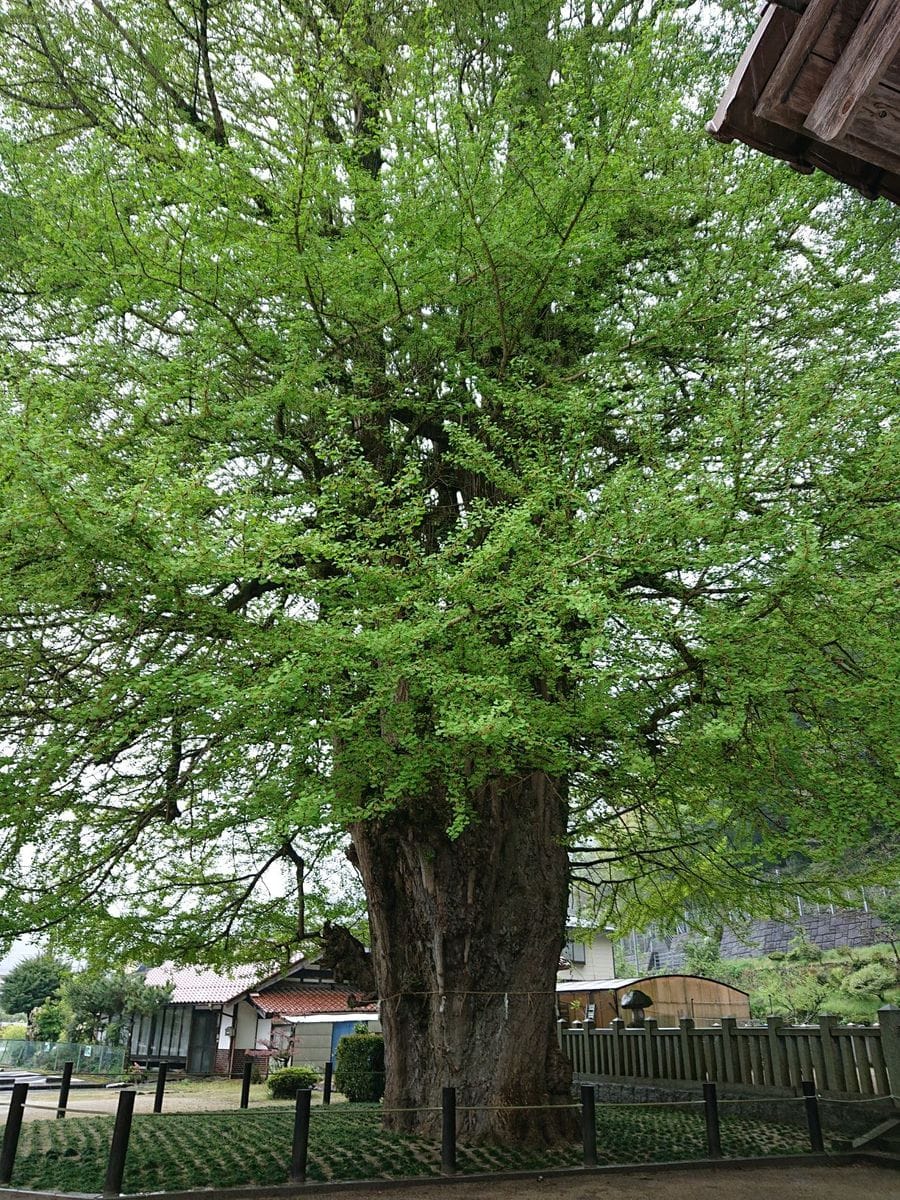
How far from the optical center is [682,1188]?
7.35 m

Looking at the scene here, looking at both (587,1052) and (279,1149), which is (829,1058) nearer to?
(587,1052)

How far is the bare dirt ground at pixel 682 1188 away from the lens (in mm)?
6949

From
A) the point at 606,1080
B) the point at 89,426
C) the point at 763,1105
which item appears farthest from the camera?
the point at 606,1080

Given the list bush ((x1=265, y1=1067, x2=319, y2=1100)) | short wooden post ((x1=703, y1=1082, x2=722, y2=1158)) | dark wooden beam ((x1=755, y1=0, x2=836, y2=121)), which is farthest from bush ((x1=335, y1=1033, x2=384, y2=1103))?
dark wooden beam ((x1=755, y1=0, x2=836, y2=121))

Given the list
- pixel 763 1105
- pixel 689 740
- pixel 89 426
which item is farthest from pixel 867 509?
pixel 763 1105

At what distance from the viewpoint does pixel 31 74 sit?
1042 cm

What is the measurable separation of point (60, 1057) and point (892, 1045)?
27681mm

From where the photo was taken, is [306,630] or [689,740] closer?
[306,630]

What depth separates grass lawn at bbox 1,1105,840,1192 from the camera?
288 inches

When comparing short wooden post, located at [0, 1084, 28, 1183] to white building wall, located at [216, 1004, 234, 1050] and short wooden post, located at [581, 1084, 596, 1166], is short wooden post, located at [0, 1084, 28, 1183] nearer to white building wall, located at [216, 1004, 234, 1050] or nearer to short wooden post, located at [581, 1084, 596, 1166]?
short wooden post, located at [581, 1084, 596, 1166]

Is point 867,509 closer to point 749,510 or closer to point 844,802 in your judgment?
point 749,510

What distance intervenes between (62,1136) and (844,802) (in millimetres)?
9350

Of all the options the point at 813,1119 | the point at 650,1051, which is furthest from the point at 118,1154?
the point at 650,1051

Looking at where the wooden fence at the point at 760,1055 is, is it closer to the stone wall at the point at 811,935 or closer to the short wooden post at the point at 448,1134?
the short wooden post at the point at 448,1134
